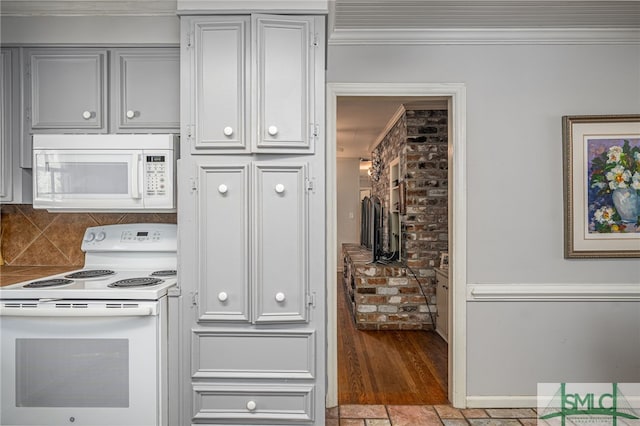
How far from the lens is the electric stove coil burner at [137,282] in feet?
6.01

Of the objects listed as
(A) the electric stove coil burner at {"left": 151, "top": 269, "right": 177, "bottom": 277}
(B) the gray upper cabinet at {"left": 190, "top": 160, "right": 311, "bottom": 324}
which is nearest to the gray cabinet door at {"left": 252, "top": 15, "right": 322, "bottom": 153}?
(B) the gray upper cabinet at {"left": 190, "top": 160, "right": 311, "bottom": 324}

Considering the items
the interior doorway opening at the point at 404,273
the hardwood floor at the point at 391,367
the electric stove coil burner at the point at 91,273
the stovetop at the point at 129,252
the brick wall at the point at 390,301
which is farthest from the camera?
the brick wall at the point at 390,301

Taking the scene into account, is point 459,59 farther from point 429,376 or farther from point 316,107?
point 429,376

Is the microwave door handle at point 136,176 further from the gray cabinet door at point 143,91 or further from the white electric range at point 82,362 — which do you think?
the white electric range at point 82,362

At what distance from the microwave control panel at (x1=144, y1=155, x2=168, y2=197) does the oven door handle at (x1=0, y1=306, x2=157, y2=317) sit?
2.25 feet

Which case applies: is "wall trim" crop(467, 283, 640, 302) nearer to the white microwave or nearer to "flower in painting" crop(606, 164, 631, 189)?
"flower in painting" crop(606, 164, 631, 189)

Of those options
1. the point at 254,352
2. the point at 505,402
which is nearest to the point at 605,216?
the point at 505,402

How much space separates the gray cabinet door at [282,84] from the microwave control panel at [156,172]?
63 cm

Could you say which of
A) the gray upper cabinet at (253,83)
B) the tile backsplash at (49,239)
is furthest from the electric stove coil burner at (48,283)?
the gray upper cabinet at (253,83)

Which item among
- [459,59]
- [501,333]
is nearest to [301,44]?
[459,59]

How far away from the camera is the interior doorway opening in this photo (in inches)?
118

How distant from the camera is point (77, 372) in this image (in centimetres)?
174

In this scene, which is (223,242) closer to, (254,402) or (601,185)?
(254,402)

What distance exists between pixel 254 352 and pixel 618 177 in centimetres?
246
